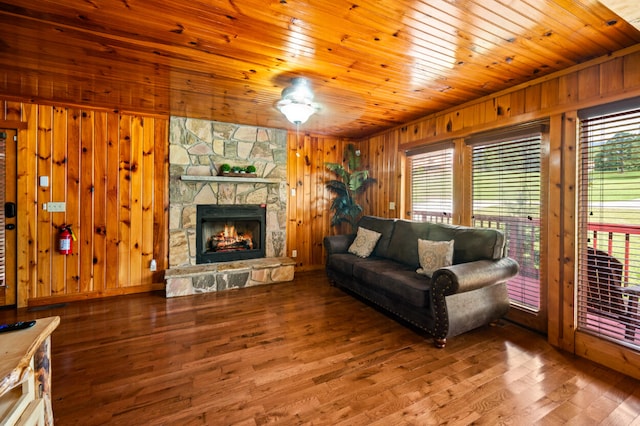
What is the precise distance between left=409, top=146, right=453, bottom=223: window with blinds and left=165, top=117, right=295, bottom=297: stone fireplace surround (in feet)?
6.88

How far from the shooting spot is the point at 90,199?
11.8 feet

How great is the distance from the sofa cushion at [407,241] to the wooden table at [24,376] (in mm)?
3094

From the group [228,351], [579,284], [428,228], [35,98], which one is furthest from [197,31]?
[579,284]

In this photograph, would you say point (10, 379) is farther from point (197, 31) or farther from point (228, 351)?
point (197, 31)

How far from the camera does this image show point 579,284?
2.42 metres

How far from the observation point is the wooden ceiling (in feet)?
5.79

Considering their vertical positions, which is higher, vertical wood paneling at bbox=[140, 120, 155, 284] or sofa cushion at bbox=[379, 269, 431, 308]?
vertical wood paneling at bbox=[140, 120, 155, 284]

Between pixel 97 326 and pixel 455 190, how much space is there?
425 cm

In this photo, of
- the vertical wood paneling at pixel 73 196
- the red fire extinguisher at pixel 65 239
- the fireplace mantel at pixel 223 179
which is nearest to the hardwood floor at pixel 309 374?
the vertical wood paneling at pixel 73 196

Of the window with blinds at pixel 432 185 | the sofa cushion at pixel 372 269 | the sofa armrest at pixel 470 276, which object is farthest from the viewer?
the window with blinds at pixel 432 185

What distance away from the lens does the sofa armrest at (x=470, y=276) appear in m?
2.29

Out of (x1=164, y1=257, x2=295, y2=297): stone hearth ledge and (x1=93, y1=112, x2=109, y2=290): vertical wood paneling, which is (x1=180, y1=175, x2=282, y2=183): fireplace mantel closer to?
(x1=93, y1=112, x2=109, y2=290): vertical wood paneling

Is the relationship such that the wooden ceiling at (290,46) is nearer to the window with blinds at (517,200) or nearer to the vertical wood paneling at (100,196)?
the vertical wood paneling at (100,196)

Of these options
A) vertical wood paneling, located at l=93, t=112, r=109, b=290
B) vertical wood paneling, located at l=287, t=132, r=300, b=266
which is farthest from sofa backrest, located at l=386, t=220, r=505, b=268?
vertical wood paneling, located at l=93, t=112, r=109, b=290
